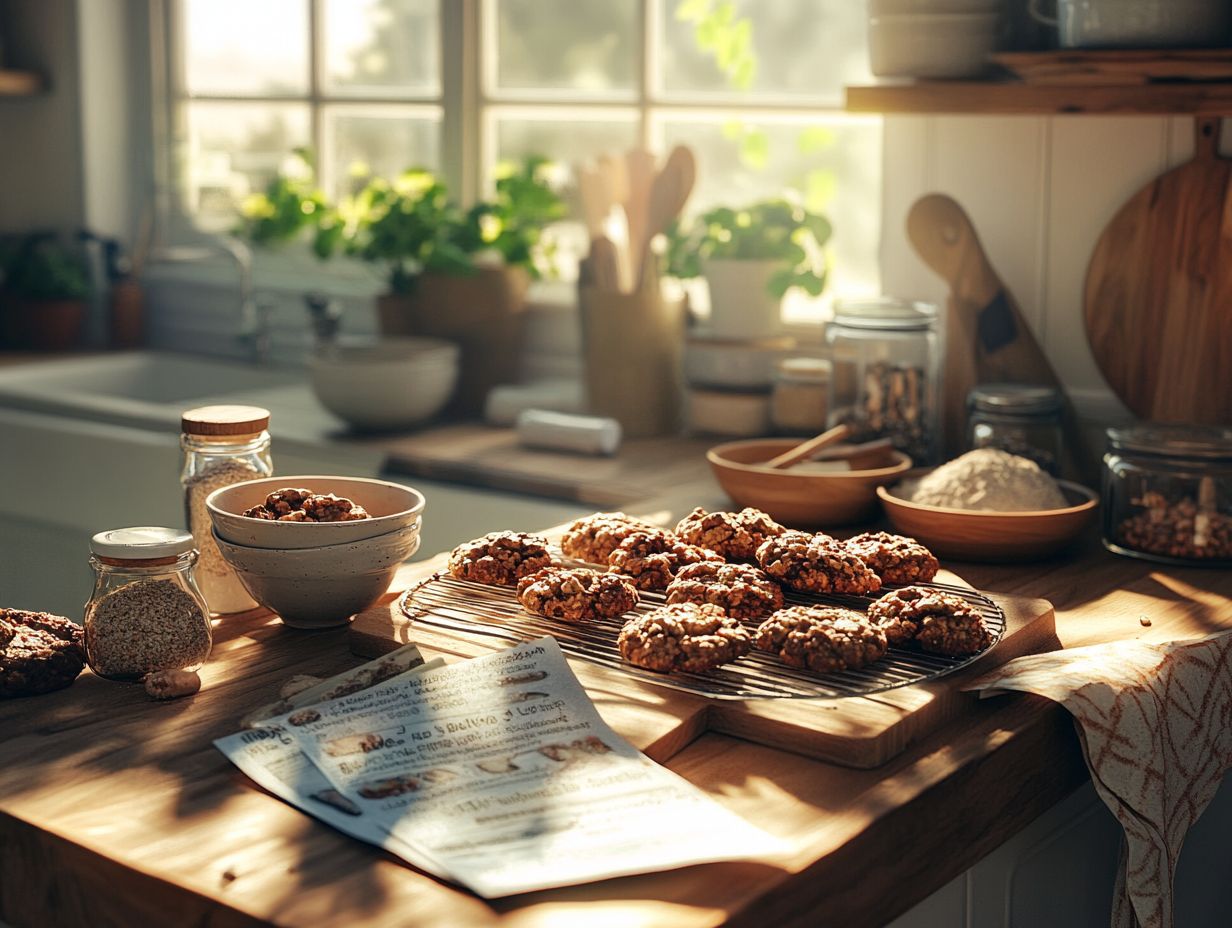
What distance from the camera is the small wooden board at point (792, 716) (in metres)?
1.15

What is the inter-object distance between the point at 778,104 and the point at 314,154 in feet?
3.74

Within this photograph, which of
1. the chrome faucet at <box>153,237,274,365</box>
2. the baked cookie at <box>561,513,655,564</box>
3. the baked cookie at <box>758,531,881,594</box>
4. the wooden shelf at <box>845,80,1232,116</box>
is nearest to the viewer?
the baked cookie at <box>758,531,881,594</box>

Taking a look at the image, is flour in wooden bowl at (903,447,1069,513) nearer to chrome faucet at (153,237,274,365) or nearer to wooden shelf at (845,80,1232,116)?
wooden shelf at (845,80,1232,116)

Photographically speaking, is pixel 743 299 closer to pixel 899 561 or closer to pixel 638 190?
pixel 638 190

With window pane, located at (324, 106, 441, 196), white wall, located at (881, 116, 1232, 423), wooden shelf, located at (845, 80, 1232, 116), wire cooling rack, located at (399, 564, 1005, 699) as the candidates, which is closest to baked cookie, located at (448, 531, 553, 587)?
wire cooling rack, located at (399, 564, 1005, 699)

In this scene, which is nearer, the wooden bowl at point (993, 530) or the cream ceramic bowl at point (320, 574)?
the cream ceramic bowl at point (320, 574)

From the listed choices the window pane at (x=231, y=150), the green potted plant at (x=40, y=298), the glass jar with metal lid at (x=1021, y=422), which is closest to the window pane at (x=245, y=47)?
the window pane at (x=231, y=150)

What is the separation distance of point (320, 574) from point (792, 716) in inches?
18.5

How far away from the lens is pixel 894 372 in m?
2.05

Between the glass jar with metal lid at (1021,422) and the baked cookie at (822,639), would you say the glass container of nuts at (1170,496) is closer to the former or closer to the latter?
the glass jar with metal lid at (1021,422)

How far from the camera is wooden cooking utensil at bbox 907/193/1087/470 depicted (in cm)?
207

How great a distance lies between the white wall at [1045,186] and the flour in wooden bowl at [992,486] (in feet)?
1.14

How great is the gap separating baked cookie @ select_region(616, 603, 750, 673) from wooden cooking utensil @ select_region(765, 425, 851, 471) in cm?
62

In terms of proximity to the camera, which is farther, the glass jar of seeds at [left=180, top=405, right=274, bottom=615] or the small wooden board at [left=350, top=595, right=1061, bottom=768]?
the glass jar of seeds at [left=180, top=405, right=274, bottom=615]
